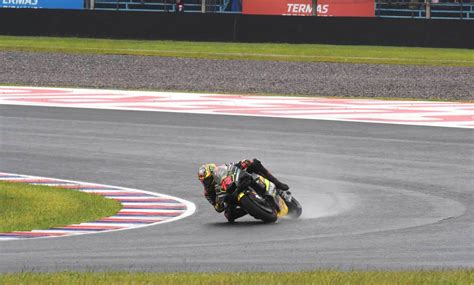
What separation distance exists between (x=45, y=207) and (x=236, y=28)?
3257 cm

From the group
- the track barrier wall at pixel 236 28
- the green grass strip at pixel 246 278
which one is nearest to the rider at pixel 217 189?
the green grass strip at pixel 246 278

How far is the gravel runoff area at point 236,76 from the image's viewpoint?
106 feet

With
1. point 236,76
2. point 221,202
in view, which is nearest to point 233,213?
point 221,202

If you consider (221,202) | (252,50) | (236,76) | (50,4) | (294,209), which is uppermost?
(221,202)

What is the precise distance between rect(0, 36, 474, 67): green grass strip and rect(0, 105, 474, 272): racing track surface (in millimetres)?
17161

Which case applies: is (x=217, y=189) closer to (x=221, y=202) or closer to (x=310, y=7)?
(x=221, y=202)

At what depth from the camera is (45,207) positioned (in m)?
14.2

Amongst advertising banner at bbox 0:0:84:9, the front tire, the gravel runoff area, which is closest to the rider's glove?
the front tire

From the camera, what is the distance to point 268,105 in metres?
27.8

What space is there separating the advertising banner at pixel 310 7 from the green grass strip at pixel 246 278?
45886 millimetres

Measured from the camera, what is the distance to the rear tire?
517 inches

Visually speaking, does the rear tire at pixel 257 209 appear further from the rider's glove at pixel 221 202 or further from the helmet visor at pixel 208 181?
the helmet visor at pixel 208 181

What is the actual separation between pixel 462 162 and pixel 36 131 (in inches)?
301

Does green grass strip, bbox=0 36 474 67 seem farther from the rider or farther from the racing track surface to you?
the rider
